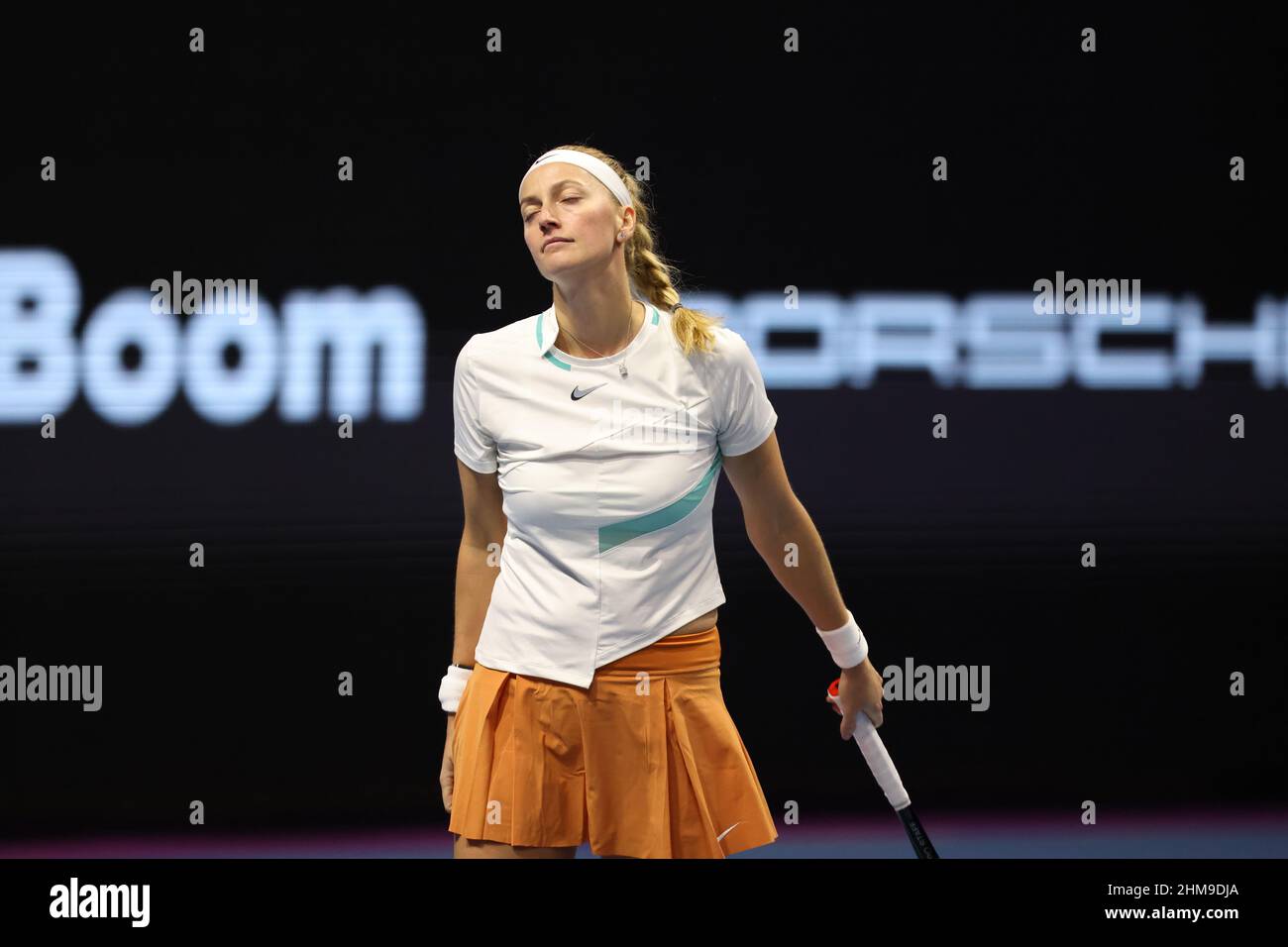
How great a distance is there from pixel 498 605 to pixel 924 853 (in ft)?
3.53

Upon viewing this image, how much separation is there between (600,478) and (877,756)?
87 cm

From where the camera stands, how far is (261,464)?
476 centimetres

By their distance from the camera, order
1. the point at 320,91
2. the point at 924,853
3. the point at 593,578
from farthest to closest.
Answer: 1. the point at 320,91
2. the point at 924,853
3. the point at 593,578

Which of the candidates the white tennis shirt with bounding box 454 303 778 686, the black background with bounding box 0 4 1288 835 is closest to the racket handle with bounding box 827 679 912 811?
the white tennis shirt with bounding box 454 303 778 686

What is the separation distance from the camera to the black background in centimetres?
471

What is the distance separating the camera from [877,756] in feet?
9.82

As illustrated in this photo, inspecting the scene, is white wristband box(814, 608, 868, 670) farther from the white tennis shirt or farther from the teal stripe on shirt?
the teal stripe on shirt

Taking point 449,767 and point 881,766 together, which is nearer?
point 449,767

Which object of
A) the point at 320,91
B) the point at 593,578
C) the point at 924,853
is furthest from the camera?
the point at 320,91

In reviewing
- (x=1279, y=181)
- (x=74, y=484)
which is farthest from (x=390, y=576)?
(x=1279, y=181)

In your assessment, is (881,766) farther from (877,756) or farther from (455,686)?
(455,686)

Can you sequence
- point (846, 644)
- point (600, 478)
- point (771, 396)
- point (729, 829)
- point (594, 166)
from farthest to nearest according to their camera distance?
point (771, 396) < point (846, 644) < point (594, 166) < point (729, 829) < point (600, 478)

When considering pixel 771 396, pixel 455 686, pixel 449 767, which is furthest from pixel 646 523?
pixel 771 396

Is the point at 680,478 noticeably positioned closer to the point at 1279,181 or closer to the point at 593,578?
the point at 593,578
